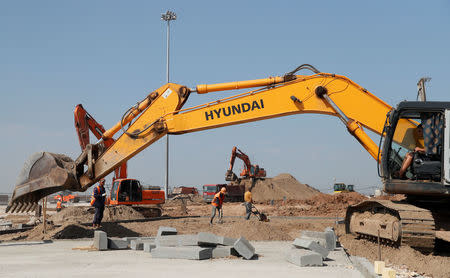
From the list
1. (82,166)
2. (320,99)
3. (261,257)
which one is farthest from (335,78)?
(82,166)

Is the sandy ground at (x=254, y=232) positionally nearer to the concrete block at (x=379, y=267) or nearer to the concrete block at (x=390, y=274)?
the concrete block at (x=379, y=267)

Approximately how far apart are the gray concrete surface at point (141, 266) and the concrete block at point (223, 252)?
290 mm

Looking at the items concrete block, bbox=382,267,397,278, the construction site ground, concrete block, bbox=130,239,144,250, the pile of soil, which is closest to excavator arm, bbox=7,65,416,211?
the construction site ground

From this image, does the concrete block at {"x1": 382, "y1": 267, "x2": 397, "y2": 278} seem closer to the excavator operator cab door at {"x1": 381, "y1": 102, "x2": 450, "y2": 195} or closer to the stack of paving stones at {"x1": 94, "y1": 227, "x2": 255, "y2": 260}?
the excavator operator cab door at {"x1": 381, "y1": 102, "x2": 450, "y2": 195}

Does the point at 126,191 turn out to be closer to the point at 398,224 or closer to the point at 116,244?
the point at 116,244

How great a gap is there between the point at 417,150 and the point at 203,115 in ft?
20.8

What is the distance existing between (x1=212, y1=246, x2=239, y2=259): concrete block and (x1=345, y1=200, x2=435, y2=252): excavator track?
311cm

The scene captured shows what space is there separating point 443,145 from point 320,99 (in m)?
4.16

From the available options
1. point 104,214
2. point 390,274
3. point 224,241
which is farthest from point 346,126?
point 104,214

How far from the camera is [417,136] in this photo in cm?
1069

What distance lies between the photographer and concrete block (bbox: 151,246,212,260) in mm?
10141

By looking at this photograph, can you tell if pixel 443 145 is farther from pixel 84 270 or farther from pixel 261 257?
pixel 84 270

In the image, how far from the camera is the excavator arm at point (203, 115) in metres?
12.6

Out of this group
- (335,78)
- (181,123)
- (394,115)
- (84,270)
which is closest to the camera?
(84,270)
